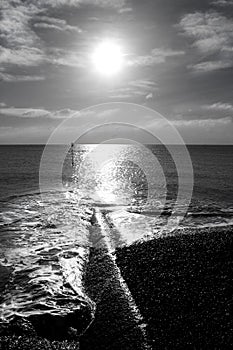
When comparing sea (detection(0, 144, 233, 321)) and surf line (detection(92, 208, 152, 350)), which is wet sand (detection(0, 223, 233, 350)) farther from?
sea (detection(0, 144, 233, 321))

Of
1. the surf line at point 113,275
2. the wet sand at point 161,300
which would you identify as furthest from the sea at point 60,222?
the wet sand at point 161,300

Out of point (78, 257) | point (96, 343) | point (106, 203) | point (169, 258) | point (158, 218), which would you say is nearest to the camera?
point (96, 343)

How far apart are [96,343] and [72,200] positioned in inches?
934

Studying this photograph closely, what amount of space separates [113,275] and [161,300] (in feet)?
9.73

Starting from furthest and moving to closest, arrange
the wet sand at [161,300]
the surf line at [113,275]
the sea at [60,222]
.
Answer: the sea at [60,222] < the surf line at [113,275] < the wet sand at [161,300]

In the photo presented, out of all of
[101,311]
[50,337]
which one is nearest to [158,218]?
[101,311]

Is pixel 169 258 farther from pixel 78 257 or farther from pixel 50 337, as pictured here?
pixel 50 337

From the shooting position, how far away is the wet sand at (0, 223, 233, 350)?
25.7ft

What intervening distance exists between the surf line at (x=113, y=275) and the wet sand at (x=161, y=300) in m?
0.04

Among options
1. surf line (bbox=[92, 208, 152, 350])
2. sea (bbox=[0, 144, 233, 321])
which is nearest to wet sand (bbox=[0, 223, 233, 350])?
surf line (bbox=[92, 208, 152, 350])

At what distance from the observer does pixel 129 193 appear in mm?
36781

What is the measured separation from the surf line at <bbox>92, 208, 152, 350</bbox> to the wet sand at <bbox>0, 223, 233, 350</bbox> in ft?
0.12

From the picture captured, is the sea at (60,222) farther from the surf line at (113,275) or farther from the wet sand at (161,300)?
the wet sand at (161,300)

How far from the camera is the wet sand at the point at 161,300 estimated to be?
785cm
